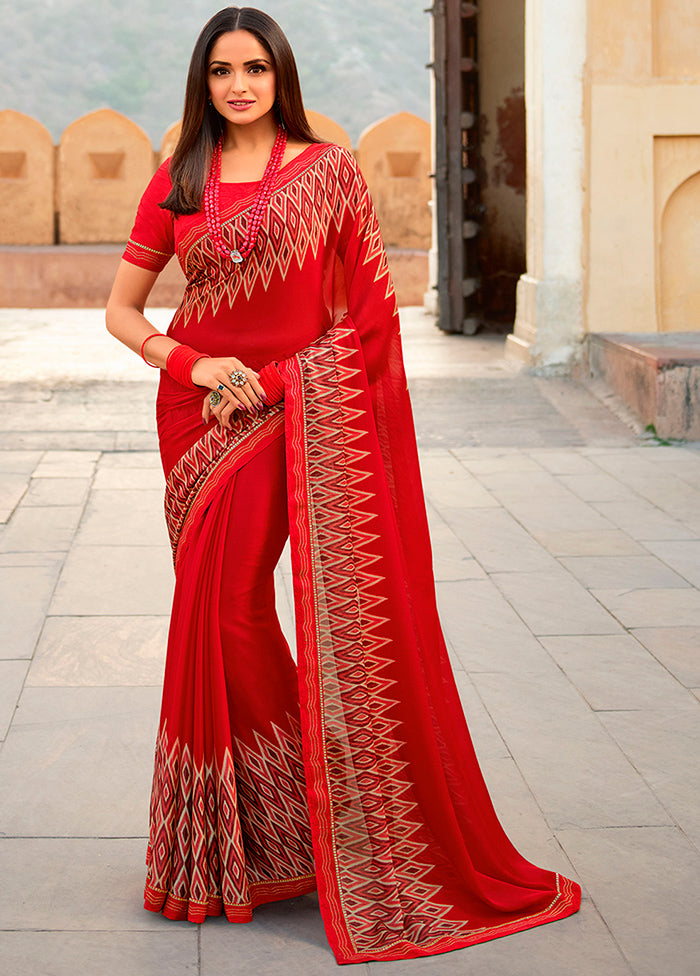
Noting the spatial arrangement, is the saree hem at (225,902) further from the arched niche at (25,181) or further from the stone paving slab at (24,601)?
the arched niche at (25,181)

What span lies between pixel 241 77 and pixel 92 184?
56.3 ft

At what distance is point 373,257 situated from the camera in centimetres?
230

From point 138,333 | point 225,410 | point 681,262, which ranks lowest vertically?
point 225,410

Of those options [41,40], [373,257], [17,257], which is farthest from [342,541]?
[41,40]

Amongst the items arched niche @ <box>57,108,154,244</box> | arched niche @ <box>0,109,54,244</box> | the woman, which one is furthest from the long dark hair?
arched niche @ <box>0,109,54,244</box>

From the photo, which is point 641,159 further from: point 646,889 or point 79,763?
point 646,889

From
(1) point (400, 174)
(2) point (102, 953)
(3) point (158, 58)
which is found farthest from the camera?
(3) point (158, 58)

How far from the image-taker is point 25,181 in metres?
18.6

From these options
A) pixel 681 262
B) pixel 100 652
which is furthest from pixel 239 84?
pixel 681 262

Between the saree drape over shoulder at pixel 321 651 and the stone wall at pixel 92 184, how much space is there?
52.1 ft

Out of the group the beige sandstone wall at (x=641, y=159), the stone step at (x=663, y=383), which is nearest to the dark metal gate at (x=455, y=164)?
the beige sandstone wall at (x=641, y=159)

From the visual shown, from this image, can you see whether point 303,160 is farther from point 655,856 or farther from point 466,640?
point 466,640

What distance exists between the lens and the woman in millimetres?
2223

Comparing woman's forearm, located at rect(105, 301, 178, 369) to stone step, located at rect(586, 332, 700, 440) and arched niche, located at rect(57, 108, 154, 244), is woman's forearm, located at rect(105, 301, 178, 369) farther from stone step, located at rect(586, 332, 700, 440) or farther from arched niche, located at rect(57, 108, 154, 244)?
arched niche, located at rect(57, 108, 154, 244)
